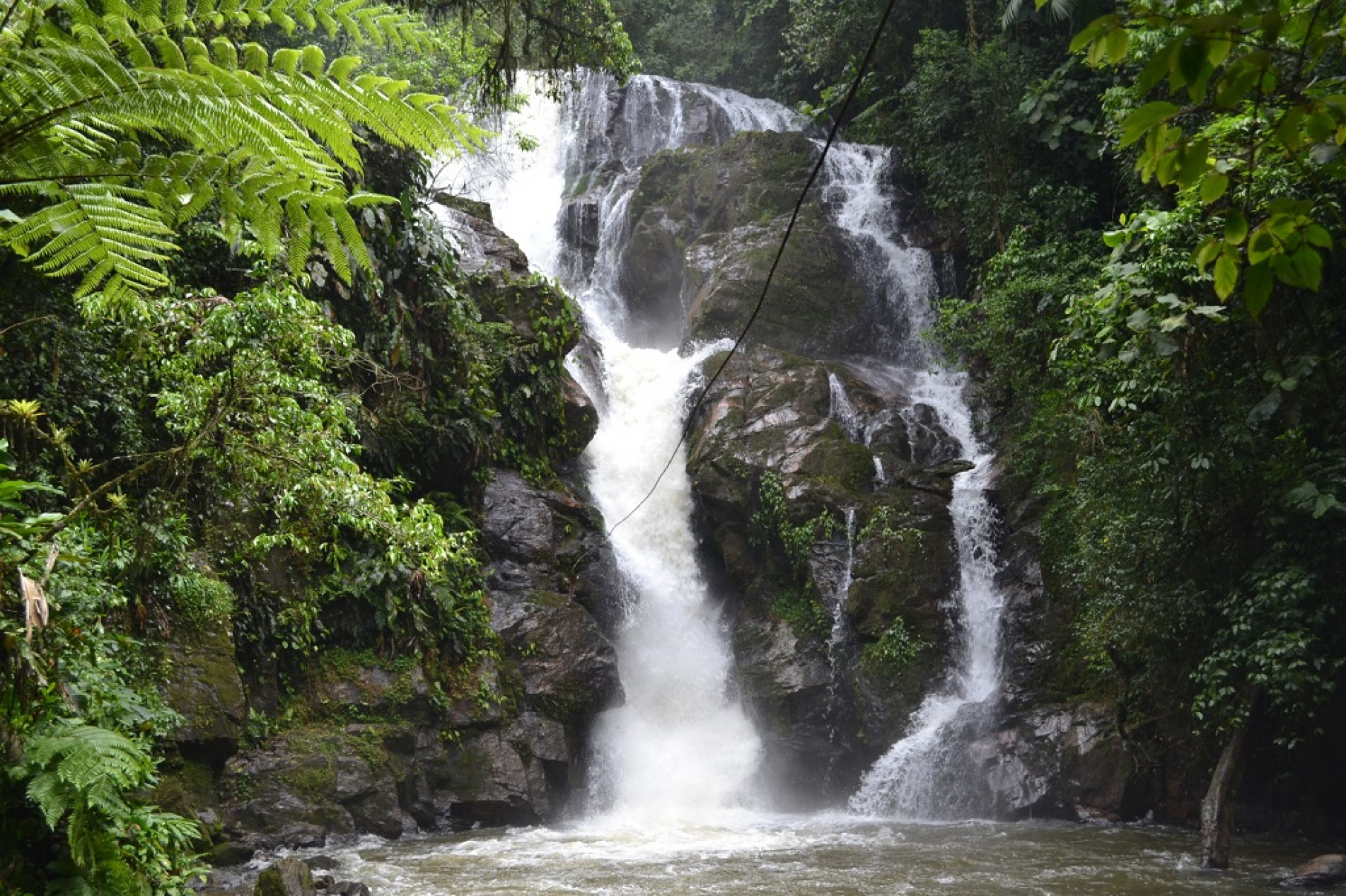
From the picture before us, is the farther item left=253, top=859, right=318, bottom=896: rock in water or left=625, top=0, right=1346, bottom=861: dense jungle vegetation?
left=253, top=859, right=318, bottom=896: rock in water

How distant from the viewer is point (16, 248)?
10.1ft

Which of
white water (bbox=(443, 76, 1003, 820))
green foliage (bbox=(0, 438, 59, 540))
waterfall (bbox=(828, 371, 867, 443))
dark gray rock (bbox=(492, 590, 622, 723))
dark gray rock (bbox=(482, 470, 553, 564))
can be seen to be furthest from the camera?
waterfall (bbox=(828, 371, 867, 443))

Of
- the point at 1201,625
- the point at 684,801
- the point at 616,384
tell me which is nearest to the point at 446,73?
the point at 616,384

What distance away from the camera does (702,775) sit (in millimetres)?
12500

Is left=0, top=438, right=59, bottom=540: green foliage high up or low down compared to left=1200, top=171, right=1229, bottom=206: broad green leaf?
down

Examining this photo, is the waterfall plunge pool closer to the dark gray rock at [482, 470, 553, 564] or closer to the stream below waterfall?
the stream below waterfall

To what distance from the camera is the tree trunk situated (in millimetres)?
8273

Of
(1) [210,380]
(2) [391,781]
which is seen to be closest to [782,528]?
(2) [391,781]

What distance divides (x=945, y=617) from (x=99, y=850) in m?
10.7

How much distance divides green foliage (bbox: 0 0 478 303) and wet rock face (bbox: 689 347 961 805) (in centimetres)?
1025

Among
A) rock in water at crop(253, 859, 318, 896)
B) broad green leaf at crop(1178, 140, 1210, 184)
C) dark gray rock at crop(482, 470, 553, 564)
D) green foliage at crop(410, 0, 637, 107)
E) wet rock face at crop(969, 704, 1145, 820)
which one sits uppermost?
green foliage at crop(410, 0, 637, 107)

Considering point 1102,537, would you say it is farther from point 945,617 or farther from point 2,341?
point 2,341

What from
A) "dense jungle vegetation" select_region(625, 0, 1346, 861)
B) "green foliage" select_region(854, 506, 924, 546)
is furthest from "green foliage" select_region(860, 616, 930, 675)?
"dense jungle vegetation" select_region(625, 0, 1346, 861)

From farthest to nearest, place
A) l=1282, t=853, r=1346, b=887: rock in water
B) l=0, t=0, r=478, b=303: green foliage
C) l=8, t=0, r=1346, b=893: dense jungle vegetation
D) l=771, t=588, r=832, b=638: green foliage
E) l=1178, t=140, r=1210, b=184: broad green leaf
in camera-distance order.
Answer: l=771, t=588, r=832, b=638: green foliage → l=1282, t=853, r=1346, b=887: rock in water → l=8, t=0, r=1346, b=893: dense jungle vegetation → l=0, t=0, r=478, b=303: green foliage → l=1178, t=140, r=1210, b=184: broad green leaf
